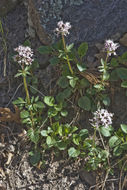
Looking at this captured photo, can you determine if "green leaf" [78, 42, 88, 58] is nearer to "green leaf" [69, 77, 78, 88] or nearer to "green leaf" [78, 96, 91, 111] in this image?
"green leaf" [69, 77, 78, 88]

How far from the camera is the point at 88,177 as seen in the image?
8.80ft

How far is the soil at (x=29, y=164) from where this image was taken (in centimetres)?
269

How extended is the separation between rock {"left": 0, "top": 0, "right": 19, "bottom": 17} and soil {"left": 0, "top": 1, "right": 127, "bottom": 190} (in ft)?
2.06

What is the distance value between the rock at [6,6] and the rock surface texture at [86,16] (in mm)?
367

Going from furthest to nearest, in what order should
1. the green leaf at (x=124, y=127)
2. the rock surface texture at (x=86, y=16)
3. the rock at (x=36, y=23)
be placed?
the rock at (x=36, y=23) < the rock surface texture at (x=86, y=16) < the green leaf at (x=124, y=127)

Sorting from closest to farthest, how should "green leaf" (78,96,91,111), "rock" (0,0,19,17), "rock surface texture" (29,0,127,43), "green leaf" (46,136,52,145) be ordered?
"green leaf" (46,136,52,145) < "green leaf" (78,96,91,111) < "rock surface texture" (29,0,127,43) < "rock" (0,0,19,17)

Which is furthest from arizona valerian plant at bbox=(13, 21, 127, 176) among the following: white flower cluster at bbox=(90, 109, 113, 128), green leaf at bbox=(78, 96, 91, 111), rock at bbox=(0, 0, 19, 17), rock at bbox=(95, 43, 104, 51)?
rock at bbox=(0, 0, 19, 17)

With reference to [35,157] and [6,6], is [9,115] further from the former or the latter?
[6,6]

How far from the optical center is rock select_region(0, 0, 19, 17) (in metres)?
3.42

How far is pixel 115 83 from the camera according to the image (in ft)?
9.32

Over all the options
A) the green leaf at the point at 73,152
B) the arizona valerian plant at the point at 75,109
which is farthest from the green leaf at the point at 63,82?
the green leaf at the point at 73,152

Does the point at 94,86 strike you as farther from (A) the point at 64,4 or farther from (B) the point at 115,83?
(A) the point at 64,4

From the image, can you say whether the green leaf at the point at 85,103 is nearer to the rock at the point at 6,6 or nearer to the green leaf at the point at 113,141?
the green leaf at the point at 113,141

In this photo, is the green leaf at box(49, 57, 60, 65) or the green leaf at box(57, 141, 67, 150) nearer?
the green leaf at box(57, 141, 67, 150)
